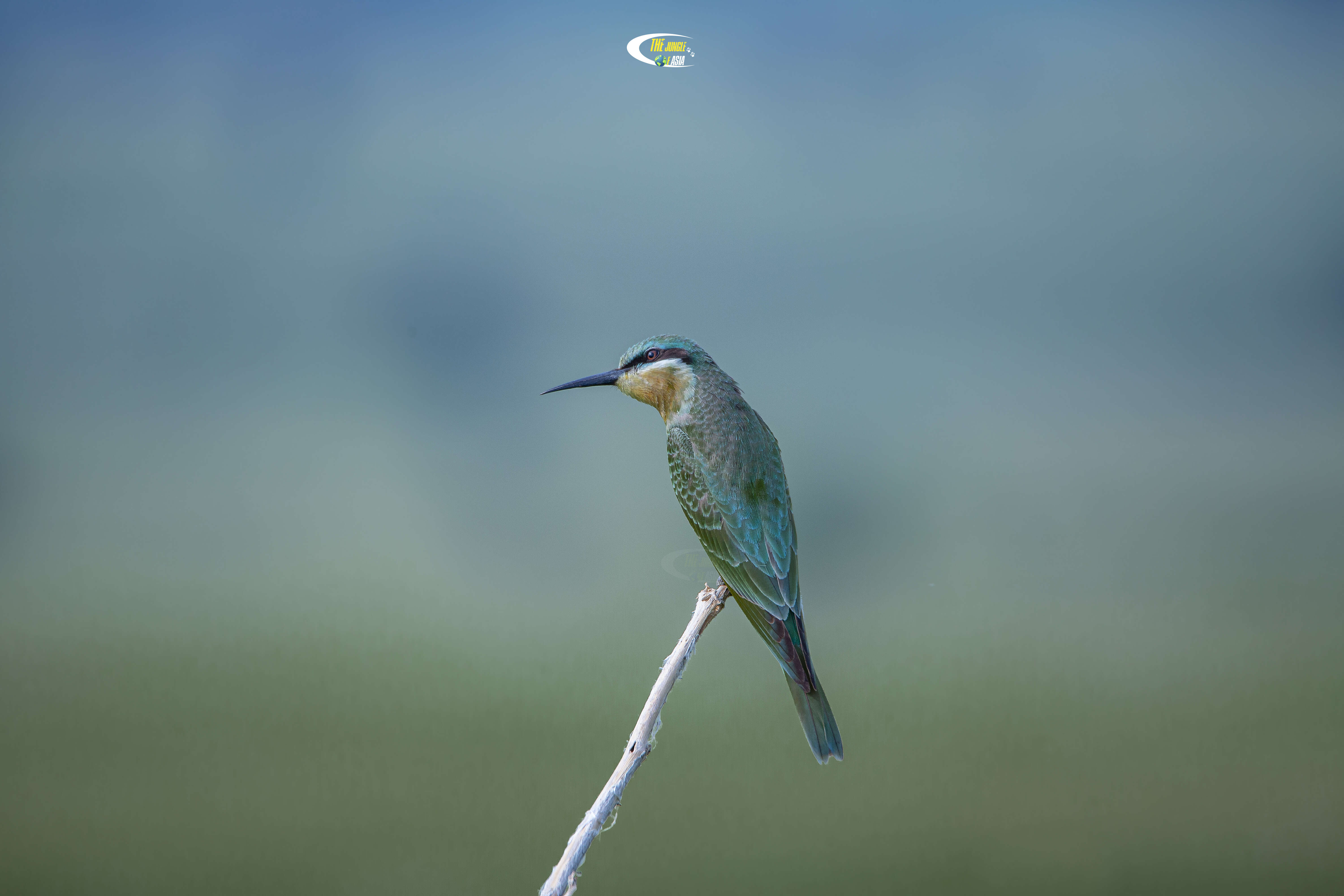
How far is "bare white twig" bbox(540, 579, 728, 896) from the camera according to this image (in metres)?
1.23

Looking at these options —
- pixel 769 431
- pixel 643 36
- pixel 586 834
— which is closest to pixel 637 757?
pixel 586 834

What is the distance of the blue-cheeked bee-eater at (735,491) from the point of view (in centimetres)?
170

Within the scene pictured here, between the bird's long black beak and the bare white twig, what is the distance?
54 centimetres

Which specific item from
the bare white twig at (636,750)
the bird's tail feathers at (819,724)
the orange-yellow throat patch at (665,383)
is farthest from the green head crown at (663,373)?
the bird's tail feathers at (819,724)

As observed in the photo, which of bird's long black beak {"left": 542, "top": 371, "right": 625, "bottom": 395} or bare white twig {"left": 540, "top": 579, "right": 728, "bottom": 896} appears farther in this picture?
bird's long black beak {"left": 542, "top": 371, "right": 625, "bottom": 395}

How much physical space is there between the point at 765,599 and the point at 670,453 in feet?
1.34

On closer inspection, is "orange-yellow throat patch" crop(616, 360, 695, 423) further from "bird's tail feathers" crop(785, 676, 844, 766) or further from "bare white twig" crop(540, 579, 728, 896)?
"bird's tail feathers" crop(785, 676, 844, 766)

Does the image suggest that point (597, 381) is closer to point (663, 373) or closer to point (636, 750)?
point (663, 373)

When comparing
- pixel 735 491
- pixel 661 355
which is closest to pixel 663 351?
pixel 661 355

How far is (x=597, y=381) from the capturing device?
183 cm

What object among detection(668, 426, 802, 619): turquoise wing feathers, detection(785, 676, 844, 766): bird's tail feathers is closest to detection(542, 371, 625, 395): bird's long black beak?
detection(668, 426, 802, 619): turquoise wing feathers

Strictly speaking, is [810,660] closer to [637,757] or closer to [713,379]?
[637,757]

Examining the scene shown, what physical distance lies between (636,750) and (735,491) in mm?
605

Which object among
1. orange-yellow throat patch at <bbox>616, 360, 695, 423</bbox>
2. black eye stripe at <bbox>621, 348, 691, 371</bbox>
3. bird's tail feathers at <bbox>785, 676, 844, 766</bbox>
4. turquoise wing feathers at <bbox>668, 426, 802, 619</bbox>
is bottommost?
bird's tail feathers at <bbox>785, 676, 844, 766</bbox>
